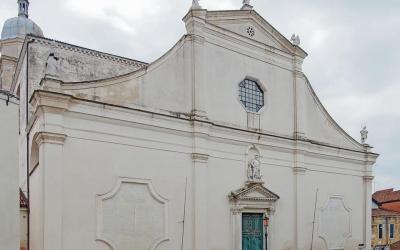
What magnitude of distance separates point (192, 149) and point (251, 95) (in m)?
4.39

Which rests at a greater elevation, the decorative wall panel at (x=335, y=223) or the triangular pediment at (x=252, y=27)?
the triangular pediment at (x=252, y=27)

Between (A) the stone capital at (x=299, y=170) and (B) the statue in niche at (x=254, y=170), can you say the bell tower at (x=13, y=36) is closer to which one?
(B) the statue in niche at (x=254, y=170)

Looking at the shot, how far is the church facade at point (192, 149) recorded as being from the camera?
12758 millimetres

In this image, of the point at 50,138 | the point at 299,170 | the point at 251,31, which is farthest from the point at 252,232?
the point at 50,138

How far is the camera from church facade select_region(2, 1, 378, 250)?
41.9 feet

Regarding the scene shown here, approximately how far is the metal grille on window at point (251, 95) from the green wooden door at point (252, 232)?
4.51m

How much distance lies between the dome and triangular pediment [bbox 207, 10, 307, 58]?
47.8 ft

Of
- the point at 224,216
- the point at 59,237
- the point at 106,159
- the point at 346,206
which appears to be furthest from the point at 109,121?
the point at 346,206

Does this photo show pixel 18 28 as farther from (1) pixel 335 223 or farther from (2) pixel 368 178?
(2) pixel 368 178

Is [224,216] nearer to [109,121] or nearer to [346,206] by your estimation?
[109,121]

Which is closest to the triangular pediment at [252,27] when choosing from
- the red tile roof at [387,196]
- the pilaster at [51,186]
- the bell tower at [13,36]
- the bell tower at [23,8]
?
the pilaster at [51,186]

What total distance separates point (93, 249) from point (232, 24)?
10530 millimetres

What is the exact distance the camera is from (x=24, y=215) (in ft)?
44.2

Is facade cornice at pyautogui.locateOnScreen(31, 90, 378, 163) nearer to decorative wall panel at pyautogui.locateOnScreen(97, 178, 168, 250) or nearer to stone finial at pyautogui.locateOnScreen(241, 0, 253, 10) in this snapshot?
decorative wall panel at pyautogui.locateOnScreen(97, 178, 168, 250)
